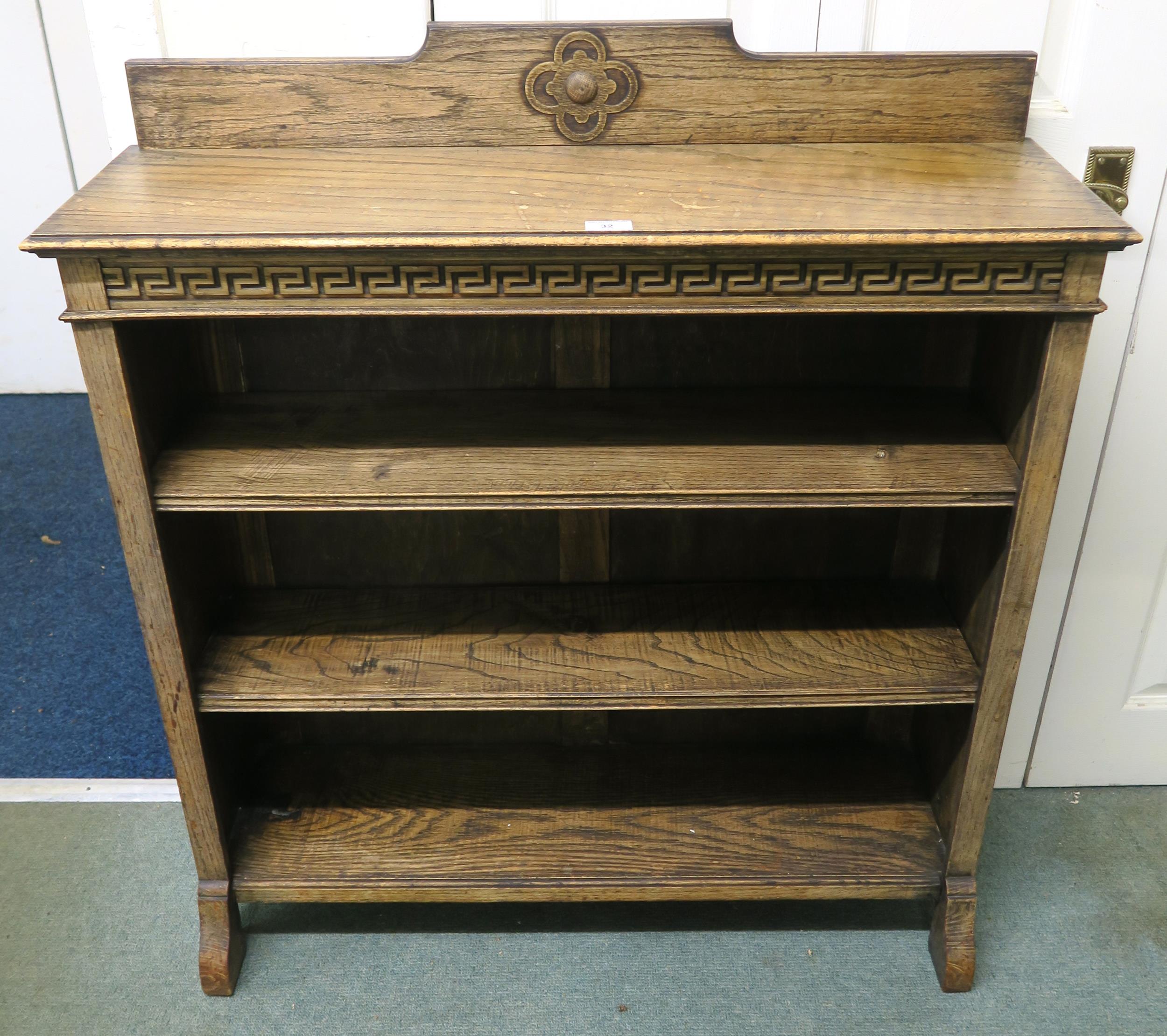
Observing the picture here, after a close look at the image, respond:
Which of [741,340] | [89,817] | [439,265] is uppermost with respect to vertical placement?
[439,265]

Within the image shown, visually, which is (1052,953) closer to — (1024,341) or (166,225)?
(1024,341)

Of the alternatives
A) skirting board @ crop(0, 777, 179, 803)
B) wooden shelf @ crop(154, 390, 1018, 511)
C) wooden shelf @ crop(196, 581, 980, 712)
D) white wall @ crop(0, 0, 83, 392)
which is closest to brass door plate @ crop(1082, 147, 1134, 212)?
wooden shelf @ crop(154, 390, 1018, 511)

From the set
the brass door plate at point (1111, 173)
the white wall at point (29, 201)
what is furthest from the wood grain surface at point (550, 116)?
the white wall at point (29, 201)

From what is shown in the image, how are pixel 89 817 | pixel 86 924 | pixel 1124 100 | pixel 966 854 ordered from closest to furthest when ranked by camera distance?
pixel 1124 100, pixel 966 854, pixel 86 924, pixel 89 817

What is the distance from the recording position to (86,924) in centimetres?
158

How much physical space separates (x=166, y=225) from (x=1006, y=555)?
3.19 feet

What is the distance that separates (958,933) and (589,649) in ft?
2.12

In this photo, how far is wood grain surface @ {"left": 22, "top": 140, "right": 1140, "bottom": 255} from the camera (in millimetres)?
1018

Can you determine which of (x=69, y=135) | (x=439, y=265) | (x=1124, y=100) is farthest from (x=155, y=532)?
(x=69, y=135)

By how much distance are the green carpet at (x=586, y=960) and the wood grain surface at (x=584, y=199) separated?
101cm

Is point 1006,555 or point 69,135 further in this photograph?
point 69,135

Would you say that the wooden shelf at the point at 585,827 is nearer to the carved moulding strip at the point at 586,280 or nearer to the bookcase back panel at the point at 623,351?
the bookcase back panel at the point at 623,351

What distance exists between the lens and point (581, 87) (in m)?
1.24

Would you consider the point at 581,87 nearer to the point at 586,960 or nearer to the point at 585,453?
the point at 585,453
